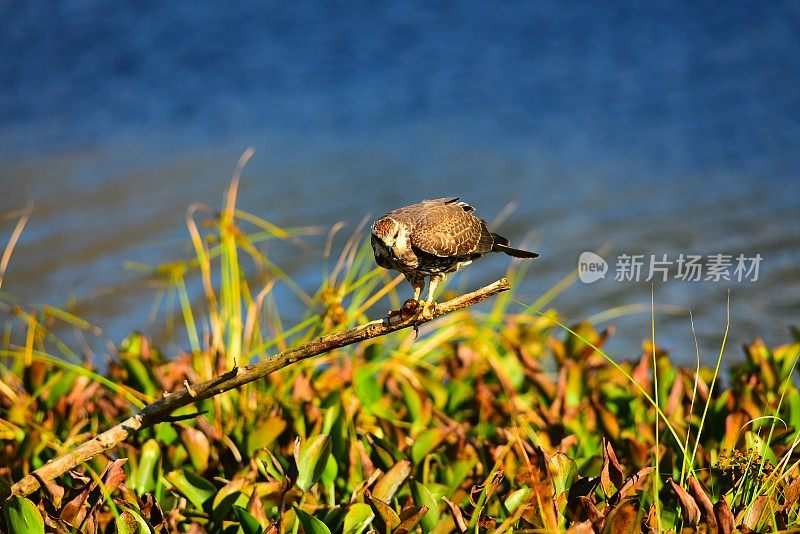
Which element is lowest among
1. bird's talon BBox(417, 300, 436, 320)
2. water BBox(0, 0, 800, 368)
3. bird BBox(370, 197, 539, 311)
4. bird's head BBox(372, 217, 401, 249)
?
water BBox(0, 0, 800, 368)

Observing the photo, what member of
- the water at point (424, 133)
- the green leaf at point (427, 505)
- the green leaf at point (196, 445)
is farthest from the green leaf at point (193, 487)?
the water at point (424, 133)

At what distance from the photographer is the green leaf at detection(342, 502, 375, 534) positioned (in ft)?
7.07

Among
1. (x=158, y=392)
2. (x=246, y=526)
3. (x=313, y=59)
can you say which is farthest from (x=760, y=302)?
(x=313, y=59)

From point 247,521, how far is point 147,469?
0.49 meters

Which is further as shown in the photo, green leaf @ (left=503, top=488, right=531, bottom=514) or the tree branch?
green leaf @ (left=503, top=488, right=531, bottom=514)

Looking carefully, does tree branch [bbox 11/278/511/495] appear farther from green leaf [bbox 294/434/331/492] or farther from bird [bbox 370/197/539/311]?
green leaf [bbox 294/434/331/492]

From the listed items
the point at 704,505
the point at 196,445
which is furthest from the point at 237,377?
the point at 704,505

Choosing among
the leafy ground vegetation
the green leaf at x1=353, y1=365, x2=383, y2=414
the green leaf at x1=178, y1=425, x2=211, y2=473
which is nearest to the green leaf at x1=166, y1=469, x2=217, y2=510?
the leafy ground vegetation

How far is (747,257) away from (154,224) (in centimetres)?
425

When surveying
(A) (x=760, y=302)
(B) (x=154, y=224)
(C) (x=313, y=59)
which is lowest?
(A) (x=760, y=302)

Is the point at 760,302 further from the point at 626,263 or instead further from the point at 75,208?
the point at 75,208

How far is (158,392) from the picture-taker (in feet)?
10.7

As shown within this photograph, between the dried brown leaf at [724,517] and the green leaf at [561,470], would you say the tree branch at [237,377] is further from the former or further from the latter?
the dried brown leaf at [724,517]

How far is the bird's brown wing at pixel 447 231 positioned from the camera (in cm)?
213
